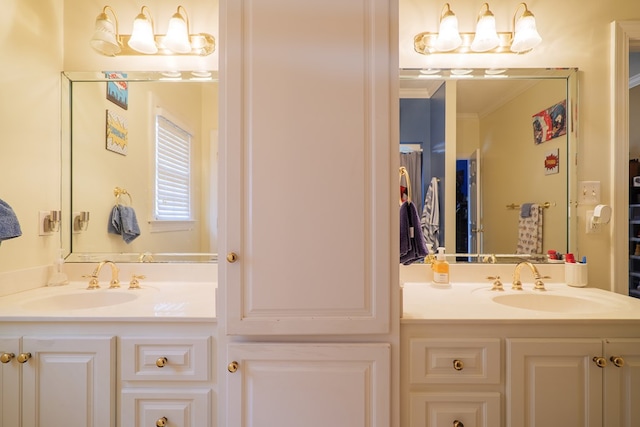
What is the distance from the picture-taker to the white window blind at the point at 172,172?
1576 millimetres

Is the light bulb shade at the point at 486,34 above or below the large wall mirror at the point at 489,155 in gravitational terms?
above

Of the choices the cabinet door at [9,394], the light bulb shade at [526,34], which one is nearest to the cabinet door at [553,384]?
the light bulb shade at [526,34]

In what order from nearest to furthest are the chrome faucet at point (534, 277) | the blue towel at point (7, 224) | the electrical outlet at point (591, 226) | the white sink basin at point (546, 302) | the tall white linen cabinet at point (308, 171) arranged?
1. the tall white linen cabinet at point (308, 171)
2. the blue towel at point (7, 224)
3. the white sink basin at point (546, 302)
4. the chrome faucet at point (534, 277)
5. the electrical outlet at point (591, 226)

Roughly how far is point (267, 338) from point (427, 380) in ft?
1.85

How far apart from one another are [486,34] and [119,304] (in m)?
2.08

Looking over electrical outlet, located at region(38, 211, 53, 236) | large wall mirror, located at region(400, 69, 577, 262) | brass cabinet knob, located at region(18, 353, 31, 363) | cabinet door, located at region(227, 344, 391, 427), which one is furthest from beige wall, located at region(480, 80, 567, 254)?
electrical outlet, located at region(38, 211, 53, 236)

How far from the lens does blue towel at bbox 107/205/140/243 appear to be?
155 centimetres

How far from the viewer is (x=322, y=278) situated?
37.7 inches

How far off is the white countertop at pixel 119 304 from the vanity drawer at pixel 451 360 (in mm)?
714

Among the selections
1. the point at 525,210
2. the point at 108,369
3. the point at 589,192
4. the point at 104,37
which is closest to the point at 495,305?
the point at 525,210

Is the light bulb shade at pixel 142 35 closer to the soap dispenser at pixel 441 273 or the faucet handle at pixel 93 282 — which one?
the faucet handle at pixel 93 282

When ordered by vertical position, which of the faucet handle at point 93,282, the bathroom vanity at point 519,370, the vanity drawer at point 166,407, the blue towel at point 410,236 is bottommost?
the vanity drawer at point 166,407

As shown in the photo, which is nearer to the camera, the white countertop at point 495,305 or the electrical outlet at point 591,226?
the white countertop at point 495,305

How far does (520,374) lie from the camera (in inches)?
38.8
